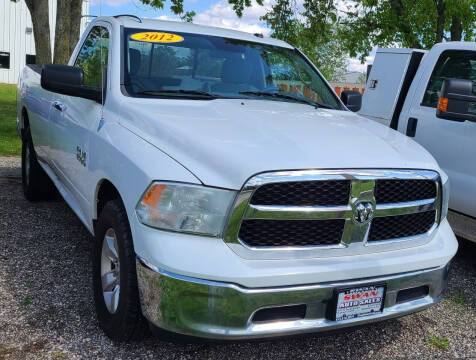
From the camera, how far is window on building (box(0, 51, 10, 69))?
29875 millimetres

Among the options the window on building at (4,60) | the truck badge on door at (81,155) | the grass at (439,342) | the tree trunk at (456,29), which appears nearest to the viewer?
the grass at (439,342)

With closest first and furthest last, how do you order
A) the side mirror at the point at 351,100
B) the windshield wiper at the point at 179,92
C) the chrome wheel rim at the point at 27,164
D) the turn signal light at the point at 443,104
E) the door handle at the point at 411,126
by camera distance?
the windshield wiper at the point at 179,92
the turn signal light at the point at 443,104
the side mirror at the point at 351,100
the door handle at the point at 411,126
the chrome wheel rim at the point at 27,164

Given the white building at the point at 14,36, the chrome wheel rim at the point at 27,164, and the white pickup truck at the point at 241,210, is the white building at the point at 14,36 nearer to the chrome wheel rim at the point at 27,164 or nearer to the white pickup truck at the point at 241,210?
the chrome wheel rim at the point at 27,164

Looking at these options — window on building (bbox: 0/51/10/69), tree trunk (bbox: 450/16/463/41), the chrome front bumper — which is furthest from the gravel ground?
window on building (bbox: 0/51/10/69)

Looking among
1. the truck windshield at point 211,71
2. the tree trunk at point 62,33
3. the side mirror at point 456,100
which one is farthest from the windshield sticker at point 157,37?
the tree trunk at point 62,33

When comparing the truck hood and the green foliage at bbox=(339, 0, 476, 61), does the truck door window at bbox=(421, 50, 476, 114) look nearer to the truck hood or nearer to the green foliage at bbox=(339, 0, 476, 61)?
the truck hood

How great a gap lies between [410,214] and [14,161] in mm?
6830

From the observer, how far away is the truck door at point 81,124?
358cm

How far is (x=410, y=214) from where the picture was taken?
2.87 m

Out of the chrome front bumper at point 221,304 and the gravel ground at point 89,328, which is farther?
the gravel ground at point 89,328

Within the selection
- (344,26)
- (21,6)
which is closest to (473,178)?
(344,26)

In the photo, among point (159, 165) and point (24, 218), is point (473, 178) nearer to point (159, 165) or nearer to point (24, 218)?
point (159, 165)

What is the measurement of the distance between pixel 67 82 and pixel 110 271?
1308 millimetres

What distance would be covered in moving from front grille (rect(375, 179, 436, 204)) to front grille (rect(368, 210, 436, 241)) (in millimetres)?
96
